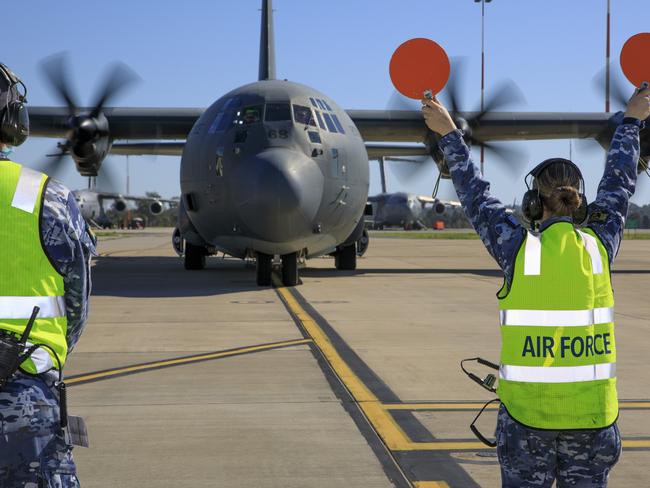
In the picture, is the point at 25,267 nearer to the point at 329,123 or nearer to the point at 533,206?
the point at 533,206

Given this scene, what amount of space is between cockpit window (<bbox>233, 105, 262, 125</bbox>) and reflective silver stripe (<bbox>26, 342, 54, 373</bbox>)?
41.1 feet

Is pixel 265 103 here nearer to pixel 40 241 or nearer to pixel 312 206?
pixel 312 206

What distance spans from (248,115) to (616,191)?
1237 centimetres

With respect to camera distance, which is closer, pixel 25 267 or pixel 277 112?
pixel 25 267

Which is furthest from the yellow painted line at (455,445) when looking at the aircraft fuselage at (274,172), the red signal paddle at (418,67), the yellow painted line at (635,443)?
the aircraft fuselage at (274,172)

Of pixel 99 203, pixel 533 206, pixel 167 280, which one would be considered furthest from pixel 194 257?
pixel 99 203

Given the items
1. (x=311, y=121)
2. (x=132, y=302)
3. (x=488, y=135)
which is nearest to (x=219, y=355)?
(x=132, y=302)

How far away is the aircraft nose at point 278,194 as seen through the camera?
13703mm

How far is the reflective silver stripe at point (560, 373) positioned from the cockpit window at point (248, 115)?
40.8ft

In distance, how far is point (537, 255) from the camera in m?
2.95

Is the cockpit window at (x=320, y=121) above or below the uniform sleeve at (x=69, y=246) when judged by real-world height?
above

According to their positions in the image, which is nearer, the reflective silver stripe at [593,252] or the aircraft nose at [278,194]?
the reflective silver stripe at [593,252]

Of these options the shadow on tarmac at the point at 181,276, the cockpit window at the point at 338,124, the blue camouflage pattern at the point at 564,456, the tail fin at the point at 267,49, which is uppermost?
the tail fin at the point at 267,49

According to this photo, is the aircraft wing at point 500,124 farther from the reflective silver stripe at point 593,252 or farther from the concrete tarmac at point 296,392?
the reflective silver stripe at point 593,252
